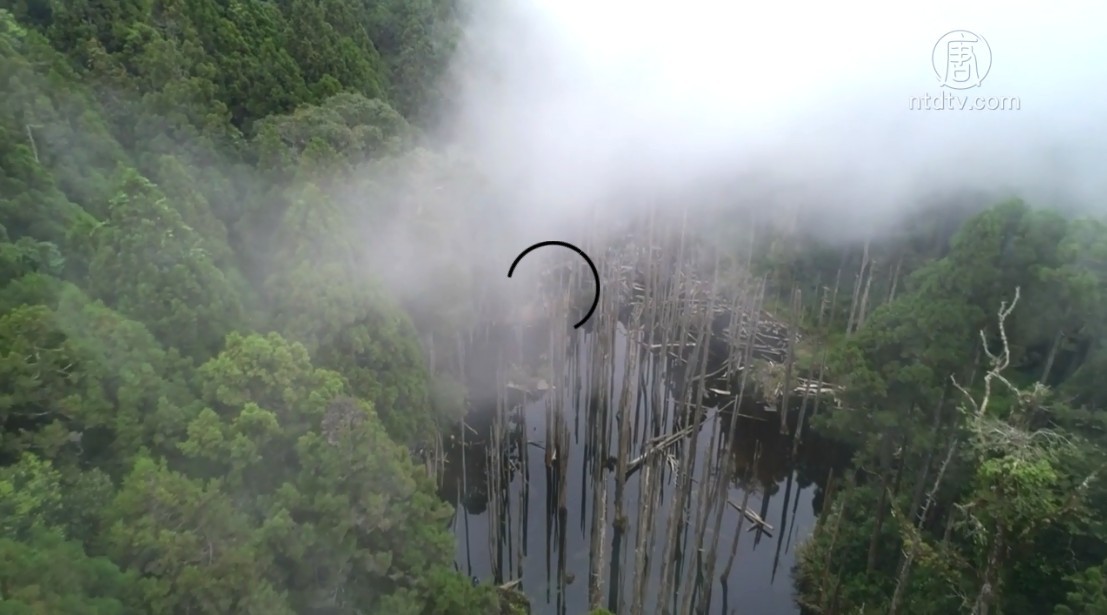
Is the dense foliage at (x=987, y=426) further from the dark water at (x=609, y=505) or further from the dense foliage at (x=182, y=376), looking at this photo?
the dense foliage at (x=182, y=376)

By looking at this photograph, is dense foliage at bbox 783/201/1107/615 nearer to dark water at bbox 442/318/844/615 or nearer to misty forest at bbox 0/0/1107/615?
misty forest at bbox 0/0/1107/615

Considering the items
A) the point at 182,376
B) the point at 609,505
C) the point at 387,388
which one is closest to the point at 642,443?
the point at 609,505

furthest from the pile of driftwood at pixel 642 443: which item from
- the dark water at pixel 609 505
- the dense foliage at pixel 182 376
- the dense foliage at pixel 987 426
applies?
the dense foliage at pixel 182 376

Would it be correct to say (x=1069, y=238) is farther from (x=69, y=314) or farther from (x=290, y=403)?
(x=69, y=314)

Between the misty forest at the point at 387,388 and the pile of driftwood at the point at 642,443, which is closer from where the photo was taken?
the misty forest at the point at 387,388

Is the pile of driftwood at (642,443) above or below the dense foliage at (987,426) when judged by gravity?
below

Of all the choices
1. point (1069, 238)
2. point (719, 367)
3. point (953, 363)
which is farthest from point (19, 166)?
point (719, 367)

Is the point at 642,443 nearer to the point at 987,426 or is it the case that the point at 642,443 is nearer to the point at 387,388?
the point at 387,388

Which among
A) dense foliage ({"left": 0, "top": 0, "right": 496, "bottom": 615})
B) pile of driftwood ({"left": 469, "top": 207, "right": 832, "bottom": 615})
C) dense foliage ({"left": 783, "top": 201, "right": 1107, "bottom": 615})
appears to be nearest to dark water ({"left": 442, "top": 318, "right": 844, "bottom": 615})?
pile of driftwood ({"left": 469, "top": 207, "right": 832, "bottom": 615})
